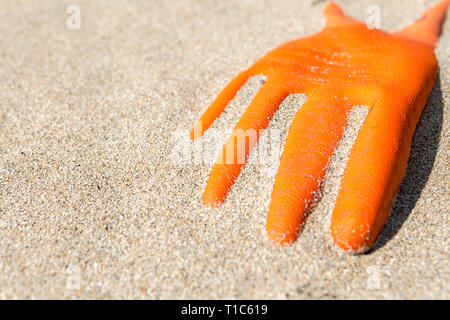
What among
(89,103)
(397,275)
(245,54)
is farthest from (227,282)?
(245,54)

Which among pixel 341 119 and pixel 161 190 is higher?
pixel 341 119

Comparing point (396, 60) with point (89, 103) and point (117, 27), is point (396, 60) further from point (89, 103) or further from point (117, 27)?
point (117, 27)

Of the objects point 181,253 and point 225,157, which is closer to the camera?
point 181,253
